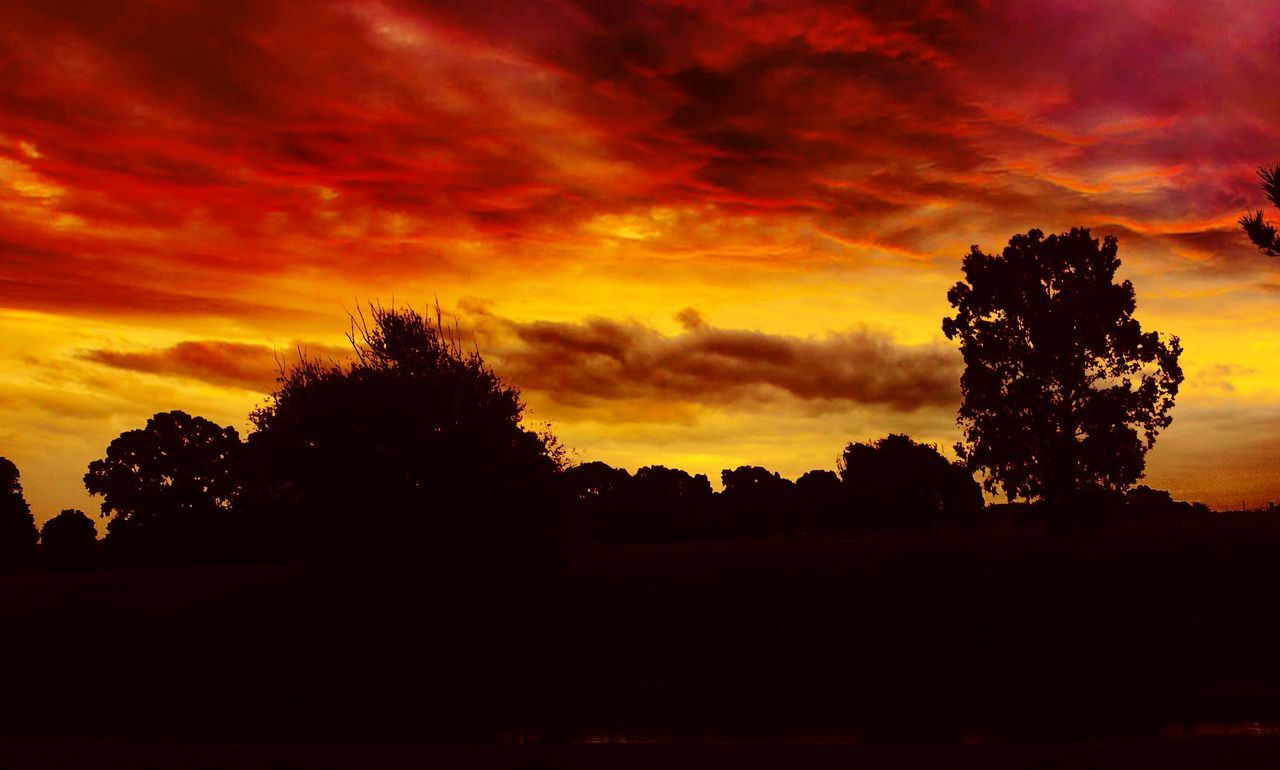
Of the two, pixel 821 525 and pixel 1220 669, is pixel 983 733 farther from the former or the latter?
pixel 821 525

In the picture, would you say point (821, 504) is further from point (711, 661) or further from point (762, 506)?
point (711, 661)

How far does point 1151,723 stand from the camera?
1096 inches

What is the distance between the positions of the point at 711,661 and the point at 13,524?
9754 centimetres

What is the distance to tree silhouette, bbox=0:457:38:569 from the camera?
109 m

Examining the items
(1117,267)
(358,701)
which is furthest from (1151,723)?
(1117,267)

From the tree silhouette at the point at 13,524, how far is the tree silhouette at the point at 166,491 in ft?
44.4

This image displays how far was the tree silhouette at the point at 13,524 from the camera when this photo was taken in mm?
109312

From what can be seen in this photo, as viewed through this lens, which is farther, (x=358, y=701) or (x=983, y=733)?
(x=358, y=701)

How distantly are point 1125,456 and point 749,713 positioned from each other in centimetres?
3183

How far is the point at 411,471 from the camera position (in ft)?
Answer: 156

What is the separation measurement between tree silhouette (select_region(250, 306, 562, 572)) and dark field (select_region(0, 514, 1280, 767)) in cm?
198

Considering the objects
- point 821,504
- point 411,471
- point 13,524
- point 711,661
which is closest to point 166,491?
point 13,524

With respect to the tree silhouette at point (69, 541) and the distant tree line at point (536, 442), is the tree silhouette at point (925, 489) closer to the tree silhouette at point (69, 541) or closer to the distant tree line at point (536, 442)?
the distant tree line at point (536, 442)

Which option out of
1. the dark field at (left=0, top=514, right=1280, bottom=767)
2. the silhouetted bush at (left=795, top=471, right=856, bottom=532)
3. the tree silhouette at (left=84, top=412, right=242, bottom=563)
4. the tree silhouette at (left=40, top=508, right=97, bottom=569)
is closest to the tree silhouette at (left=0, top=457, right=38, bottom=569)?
the tree silhouette at (left=40, top=508, right=97, bottom=569)
